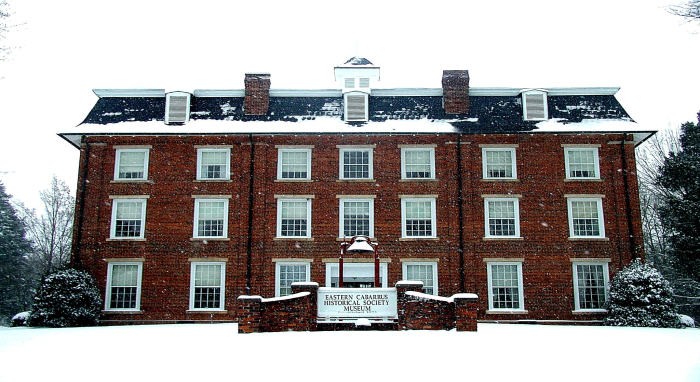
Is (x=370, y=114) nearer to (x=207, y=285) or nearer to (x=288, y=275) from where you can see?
(x=288, y=275)

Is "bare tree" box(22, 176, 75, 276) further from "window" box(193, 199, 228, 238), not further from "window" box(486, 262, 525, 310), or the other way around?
"window" box(486, 262, 525, 310)

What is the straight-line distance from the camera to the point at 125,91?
29000 millimetres

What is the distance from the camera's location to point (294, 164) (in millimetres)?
27797

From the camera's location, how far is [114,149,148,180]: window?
2770 cm

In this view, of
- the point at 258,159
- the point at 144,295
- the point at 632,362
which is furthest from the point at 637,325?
the point at 144,295

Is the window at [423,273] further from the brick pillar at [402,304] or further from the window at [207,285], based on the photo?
the window at [207,285]

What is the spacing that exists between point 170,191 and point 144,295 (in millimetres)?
4438

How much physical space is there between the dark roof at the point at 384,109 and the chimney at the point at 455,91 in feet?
→ 0.98

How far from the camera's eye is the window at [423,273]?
26375mm

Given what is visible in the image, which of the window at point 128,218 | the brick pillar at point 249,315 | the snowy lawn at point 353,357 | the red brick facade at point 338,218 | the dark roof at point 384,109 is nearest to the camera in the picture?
the snowy lawn at point 353,357

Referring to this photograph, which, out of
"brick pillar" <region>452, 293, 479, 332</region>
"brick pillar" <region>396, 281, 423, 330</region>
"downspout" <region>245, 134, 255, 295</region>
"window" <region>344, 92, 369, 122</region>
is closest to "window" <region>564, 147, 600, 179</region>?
"window" <region>344, 92, 369, 122</region>

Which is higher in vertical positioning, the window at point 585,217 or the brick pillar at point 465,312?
the window at point 585,217

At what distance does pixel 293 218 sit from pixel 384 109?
6356 mm

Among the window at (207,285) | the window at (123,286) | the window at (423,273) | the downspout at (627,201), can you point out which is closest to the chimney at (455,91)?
the downspout at (627,201)
